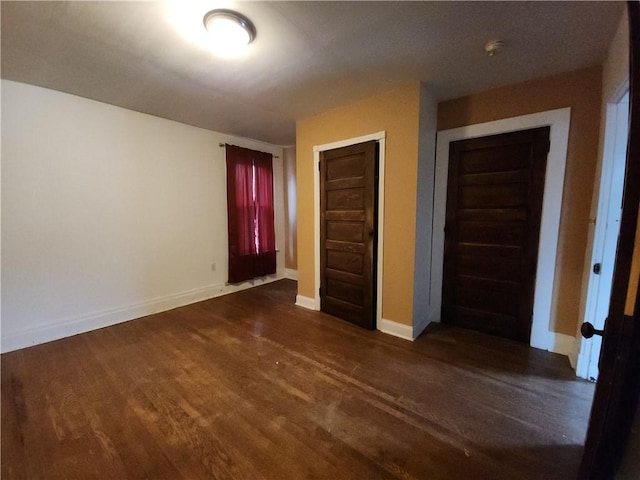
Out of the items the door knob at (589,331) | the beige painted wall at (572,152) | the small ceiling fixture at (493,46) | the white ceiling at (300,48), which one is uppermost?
the white ceiling at (300,48)

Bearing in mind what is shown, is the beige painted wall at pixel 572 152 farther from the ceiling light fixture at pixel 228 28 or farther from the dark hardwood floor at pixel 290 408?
the ceiling light fixture at pixel 228 28

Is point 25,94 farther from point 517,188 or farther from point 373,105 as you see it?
point 517,188

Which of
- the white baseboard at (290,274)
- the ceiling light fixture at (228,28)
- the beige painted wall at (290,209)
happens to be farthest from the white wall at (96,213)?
the ceiling light fixture at (228,28)

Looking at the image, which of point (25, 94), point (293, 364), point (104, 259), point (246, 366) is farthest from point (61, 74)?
point (293, 364)

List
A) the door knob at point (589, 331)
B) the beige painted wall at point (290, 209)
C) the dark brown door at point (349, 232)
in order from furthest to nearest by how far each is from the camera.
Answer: the beige painted wall at point (290, 209), the dark brown door at point (349, 232), the door knob at point (589, 331)

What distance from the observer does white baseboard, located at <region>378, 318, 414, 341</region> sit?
2.61 meters

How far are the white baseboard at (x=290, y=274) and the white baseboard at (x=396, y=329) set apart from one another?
7.93 ft

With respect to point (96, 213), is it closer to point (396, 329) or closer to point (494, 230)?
point (396, 329)

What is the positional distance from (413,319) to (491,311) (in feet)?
2.65

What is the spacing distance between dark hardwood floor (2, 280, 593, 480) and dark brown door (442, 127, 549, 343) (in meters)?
0.29

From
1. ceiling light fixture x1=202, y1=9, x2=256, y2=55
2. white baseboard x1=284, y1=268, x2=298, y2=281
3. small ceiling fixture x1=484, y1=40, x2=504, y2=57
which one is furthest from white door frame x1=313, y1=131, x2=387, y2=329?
white baseboard x1=284, y1=268, x2=298, y2=281

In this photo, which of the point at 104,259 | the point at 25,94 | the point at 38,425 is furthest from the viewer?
the point at 104,259

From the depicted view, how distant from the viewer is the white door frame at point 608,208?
5.82 feet

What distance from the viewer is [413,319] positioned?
2609 millimetres
